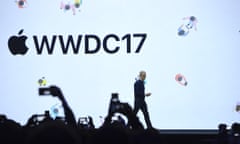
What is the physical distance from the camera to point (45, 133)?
1.61 m

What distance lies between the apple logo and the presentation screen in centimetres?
1

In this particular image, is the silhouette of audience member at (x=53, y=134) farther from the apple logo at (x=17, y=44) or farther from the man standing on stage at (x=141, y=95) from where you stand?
the apple logo at (x=17, y=44)

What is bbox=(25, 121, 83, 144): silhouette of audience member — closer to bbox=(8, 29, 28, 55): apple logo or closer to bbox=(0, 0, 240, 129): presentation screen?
bbox=(0, 0, 240, 129): presentation screen

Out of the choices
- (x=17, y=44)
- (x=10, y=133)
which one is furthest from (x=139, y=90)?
(x=10, y=133)

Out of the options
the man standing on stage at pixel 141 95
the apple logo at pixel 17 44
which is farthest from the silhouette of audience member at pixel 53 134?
the apple logo at pixel 17 44

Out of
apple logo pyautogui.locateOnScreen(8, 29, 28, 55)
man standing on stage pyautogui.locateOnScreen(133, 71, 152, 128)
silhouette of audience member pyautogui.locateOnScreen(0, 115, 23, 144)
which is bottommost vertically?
man standing on stage pyautogui.locateOnScreen(133, 71, 152, 128)

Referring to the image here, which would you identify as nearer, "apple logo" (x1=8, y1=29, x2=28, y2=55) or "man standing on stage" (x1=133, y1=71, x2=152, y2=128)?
"man standing on stage" (x1=133, y1=71, x2=152, y2=128)

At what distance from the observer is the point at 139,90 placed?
198 inches

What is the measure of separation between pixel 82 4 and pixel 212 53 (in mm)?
1398

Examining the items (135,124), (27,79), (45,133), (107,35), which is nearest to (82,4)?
(107,35)

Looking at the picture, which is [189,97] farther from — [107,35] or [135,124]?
[135,124]

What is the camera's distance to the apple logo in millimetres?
5188

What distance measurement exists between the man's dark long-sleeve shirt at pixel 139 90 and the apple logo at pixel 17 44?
120cm

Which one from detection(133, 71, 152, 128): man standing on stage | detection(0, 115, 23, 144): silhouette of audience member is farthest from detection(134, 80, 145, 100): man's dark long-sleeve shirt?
detection(0, 115, 23, 144): silhouette of audience member
